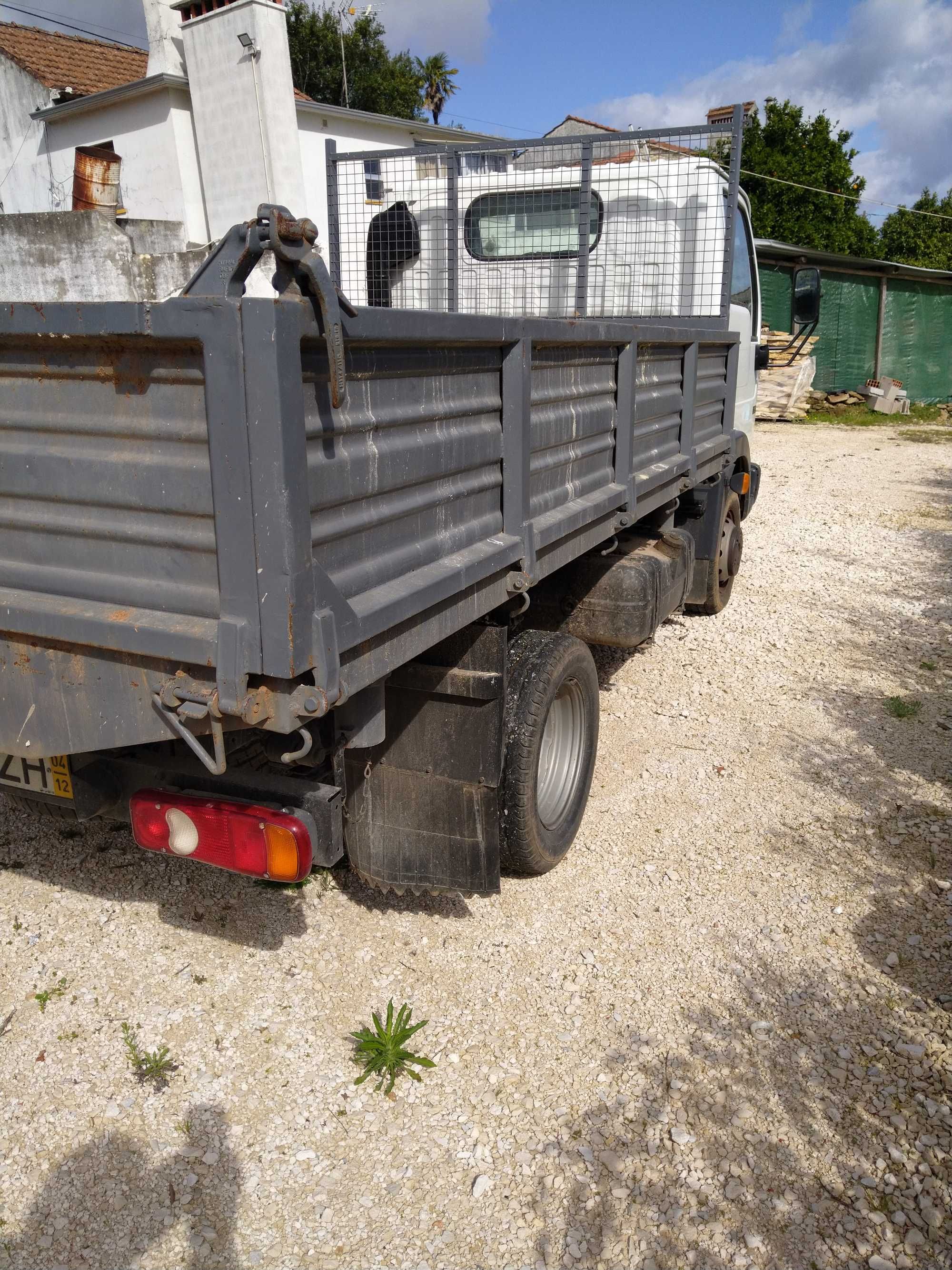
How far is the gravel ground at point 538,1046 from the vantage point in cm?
218

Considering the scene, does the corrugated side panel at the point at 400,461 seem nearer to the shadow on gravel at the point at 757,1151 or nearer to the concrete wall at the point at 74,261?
the shadow on gravel at the point at 757,1151

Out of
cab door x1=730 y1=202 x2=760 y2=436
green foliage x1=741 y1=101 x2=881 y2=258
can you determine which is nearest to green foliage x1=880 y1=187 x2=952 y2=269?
green foliage x1=741 y1=101 x2=881 y2=258

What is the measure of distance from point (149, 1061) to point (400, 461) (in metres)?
1.74

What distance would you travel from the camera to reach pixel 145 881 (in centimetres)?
340

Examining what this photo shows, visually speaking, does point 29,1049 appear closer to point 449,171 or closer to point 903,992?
point 903,992

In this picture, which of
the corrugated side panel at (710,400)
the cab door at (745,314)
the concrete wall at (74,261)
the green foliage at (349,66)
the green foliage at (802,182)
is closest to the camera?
the corrugated side panel at (710,400)

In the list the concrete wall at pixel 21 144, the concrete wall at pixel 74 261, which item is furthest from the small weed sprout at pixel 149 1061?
the concrete wall at pixel 21 144

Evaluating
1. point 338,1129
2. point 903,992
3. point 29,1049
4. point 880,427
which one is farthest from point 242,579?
point 880,427

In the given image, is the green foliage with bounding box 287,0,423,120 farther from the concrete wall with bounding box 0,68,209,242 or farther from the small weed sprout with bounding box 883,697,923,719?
the small weed sprout with bounding box 883,697,923,719

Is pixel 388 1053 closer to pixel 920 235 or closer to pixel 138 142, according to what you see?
pixel 138 142

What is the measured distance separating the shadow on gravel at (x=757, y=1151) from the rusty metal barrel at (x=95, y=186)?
9.76 meters

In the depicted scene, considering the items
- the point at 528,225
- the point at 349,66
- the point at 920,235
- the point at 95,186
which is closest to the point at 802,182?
the point at 920,235

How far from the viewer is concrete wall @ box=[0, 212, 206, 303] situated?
7566 mm

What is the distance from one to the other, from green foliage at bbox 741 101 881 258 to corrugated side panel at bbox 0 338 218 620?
98.0ft
